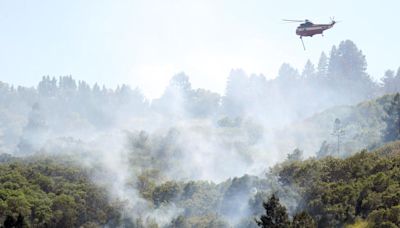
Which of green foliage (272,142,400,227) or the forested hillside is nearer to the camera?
green foliage (272,142,400,227)

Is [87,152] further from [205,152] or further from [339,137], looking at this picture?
[339,137]

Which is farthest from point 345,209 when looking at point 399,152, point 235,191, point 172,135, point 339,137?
point 172,135

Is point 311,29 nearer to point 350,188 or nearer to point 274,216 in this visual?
point 274,216

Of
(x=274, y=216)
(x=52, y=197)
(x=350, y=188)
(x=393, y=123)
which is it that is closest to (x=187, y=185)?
(x=52, y=197)

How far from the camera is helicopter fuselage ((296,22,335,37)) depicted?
233ft

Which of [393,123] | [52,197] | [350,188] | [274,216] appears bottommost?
[274,216]

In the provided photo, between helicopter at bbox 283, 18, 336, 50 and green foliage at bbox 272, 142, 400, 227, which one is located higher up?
helicopter at bbox 283, 18, 336, 50

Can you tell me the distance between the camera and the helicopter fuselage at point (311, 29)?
71125 millimetres

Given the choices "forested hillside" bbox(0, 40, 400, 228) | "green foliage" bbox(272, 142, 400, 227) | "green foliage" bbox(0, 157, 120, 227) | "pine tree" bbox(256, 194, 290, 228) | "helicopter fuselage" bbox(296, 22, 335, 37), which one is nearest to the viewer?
"pine tree" bbox(256, 194, 290, 228)

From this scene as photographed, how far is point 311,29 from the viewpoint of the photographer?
71.4 meters

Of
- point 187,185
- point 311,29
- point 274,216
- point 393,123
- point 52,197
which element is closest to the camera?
point 274,216

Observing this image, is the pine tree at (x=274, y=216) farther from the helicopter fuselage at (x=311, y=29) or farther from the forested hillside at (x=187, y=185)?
the helicopter fuselage at (x=311, y=29)

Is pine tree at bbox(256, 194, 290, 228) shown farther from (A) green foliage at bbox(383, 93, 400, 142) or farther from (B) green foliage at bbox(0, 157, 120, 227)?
(A) green foliage at bbox(383, 93, 400, 142)

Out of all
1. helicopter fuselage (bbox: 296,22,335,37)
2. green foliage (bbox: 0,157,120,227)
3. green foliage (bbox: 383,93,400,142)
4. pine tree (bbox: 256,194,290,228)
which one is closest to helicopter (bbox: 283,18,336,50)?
helicopter fuselage (bbox: 296,22,335,37)
